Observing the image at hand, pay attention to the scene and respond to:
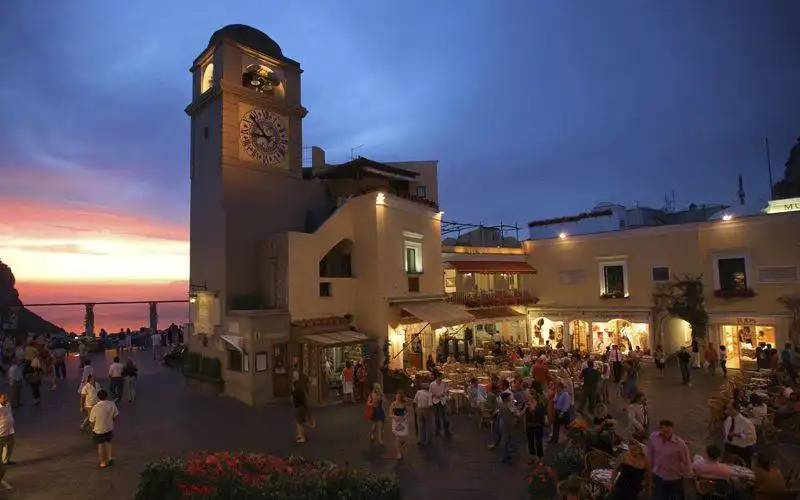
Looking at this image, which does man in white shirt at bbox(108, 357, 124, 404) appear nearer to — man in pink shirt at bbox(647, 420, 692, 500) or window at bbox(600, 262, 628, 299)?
A: man in pink shirt at bbox(647, 420, 692, 500)

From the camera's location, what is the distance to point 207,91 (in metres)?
18.9

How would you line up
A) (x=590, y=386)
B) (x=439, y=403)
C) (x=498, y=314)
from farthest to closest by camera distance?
(x=498, y=314) → (x=590, y=386) → (x=439, y=403)

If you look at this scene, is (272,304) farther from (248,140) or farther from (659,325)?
(659,325)

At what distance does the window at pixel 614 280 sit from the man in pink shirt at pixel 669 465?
20445 mm

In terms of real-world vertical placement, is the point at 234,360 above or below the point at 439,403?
above

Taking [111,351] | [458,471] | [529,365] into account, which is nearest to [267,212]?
[529,365]

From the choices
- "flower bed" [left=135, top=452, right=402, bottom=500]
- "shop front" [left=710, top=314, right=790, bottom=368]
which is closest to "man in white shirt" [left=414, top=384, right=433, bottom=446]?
"flower bed" [left=135, top=452, right=402, bottom=500]

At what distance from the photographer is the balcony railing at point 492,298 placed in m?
24.8

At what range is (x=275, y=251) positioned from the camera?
1828 centimetres

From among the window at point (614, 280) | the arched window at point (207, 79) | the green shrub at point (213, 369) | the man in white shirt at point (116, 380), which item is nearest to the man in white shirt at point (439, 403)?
the green shrub at point (213, 369)

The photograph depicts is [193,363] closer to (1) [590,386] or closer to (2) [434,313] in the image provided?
(2) [434,313]

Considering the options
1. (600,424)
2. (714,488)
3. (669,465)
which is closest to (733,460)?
(714,488)

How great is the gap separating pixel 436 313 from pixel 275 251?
7.35 metres

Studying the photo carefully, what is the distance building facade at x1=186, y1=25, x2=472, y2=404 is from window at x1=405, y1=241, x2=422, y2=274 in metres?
0.07
